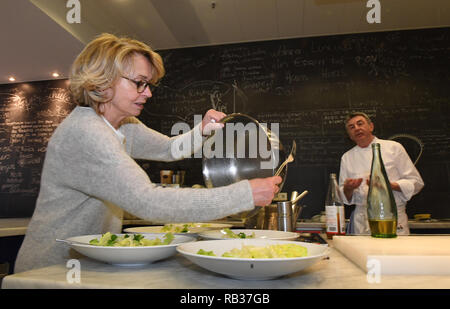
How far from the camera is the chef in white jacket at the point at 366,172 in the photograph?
2227mm

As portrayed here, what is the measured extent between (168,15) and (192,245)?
8.53ft

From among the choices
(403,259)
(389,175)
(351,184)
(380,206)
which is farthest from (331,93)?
(403,259)

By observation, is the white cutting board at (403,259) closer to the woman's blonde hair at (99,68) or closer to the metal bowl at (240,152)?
the metal bowl at (240,152)

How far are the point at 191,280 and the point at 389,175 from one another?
2.23 m

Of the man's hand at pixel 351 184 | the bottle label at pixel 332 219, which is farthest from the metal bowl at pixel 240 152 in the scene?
the man's hand at pixel 351 184

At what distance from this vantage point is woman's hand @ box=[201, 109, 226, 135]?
110cm

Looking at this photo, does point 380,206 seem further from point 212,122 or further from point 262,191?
point 212,122

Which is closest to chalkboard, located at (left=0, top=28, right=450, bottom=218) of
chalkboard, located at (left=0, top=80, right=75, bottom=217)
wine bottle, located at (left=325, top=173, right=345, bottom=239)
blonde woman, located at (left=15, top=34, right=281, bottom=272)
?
chalkboard, located at (left=0, top=80, right=75, bottom=217)

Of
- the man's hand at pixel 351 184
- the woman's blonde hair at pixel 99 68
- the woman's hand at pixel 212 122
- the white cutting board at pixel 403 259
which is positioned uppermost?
the woman's blonde hair at pixel 99 68

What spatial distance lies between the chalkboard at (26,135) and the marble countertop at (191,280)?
11.3 feet

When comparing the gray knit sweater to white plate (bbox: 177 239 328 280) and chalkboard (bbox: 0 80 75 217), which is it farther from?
chalkboard (bbox: 0 80 75 217)

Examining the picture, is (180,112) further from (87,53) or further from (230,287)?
(230,287)

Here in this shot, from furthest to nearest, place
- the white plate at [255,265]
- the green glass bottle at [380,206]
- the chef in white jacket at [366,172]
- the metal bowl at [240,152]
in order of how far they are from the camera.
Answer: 1. the chef in white jacket at [366,172]
2. the metal bowl at [240,152]
3. the green glass bottle at [380,206]
4. the white plate at [255,265]

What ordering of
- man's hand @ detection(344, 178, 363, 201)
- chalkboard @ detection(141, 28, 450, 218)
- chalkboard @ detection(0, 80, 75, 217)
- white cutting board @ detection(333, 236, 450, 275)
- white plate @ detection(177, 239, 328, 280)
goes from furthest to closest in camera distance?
chalkboard @ detection(0, 80, 75, 217), chalkboard @ detection(141, 28, 450, 218), man's hand @ detection(344, 178, 363, 201), white cutting board @ detection(333, 236, 450, 275), white plate @ detection(177, 239, 328, 280)
